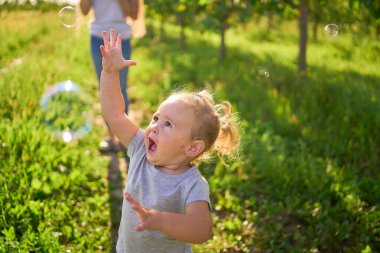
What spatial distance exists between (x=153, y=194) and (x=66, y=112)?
11.9 ft

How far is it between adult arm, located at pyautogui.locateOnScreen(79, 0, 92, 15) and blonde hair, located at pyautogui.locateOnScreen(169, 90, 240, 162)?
101 inches

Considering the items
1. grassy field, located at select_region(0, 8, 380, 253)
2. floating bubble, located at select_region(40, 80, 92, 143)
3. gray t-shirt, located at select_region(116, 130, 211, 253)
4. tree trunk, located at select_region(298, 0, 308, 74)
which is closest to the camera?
gray t-shirt, located at select_region(116, 130, 211, 253)

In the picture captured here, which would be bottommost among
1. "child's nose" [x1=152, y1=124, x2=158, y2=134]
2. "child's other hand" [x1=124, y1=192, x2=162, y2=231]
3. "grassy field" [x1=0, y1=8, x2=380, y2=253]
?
"grassy field" [x1=0, y1=8, x2=380, y2=253]

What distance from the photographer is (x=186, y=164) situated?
76.7 inches

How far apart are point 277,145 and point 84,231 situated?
94.6 inches

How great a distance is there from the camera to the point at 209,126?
1.88m

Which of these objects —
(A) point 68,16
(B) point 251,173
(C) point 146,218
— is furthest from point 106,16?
(C) point 146,218

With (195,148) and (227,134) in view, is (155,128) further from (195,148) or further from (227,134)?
(227,134)

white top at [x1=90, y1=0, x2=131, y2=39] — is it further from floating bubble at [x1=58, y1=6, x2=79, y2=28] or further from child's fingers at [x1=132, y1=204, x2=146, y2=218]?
child's fingers at [x1=132, y1=204, x2=146, y2=218]

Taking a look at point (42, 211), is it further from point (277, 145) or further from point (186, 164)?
point (277, 145)

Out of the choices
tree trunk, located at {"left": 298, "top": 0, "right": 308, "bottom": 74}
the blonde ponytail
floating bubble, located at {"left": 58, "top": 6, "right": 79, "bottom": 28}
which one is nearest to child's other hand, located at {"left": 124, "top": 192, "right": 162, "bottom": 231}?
the blonde ponytail

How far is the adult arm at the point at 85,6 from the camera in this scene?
4.11 meters

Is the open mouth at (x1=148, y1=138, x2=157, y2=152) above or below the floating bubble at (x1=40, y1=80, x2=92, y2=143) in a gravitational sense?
above

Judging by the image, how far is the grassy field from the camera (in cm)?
316
